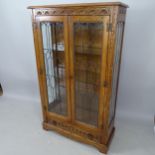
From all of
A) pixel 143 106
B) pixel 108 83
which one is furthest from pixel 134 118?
pixel 108 83

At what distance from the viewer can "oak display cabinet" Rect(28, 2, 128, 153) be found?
4.49 ft

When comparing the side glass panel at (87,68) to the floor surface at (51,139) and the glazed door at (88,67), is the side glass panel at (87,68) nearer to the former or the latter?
the glazed door at (88,67)

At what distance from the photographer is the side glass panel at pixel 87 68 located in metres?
1.50

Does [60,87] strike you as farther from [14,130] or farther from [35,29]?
[14,130]

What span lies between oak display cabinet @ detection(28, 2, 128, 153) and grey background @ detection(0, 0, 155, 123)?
329mm

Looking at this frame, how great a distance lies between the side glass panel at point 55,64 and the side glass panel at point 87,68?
0.16 m

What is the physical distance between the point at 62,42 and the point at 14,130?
1.42 m

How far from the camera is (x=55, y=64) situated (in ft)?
6.03

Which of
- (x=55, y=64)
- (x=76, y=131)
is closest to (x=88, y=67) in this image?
(x=55, y=64)

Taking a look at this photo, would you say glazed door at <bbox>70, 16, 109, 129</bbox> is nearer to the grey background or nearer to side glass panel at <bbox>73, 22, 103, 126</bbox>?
side glass panel at <bbox>73, 22, 103, 126</bbox>

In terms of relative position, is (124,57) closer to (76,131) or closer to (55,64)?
(55,64)

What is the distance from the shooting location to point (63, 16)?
4.80 feet

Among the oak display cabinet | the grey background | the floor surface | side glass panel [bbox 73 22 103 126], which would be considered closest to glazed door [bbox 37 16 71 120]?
the oak display cabinet

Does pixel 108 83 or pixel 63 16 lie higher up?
pixel 63 16
